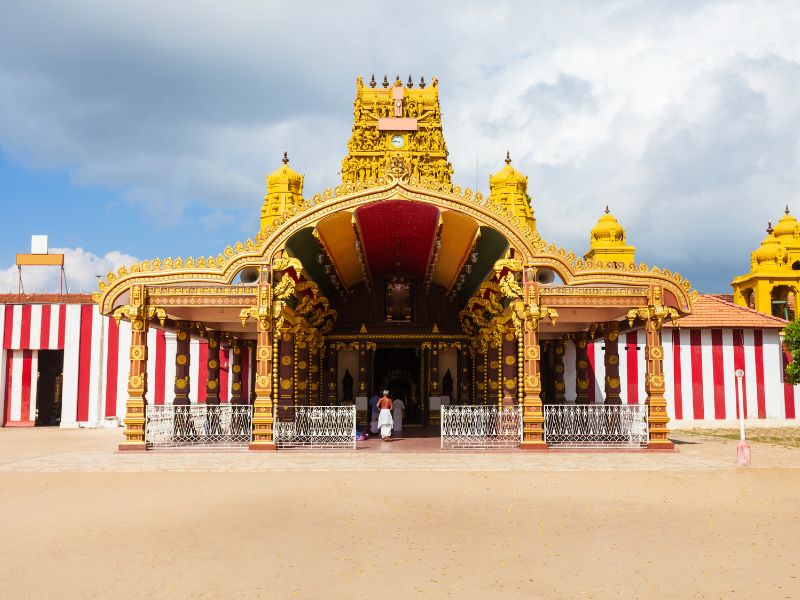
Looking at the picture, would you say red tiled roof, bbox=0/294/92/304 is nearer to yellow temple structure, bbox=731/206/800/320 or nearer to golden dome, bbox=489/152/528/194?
golden dome, bbox=489/152/528/194

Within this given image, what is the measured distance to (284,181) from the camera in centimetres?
3738

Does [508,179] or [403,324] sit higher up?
[508,179]

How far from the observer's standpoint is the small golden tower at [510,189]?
35375 millimetres

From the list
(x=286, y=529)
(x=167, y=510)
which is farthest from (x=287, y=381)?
(x=286, y=529)

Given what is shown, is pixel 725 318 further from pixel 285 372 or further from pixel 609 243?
pixel 285 372

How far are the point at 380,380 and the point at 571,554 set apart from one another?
23.5 metres

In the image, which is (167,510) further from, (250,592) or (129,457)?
(129,457)

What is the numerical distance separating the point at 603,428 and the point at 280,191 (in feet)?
76.3

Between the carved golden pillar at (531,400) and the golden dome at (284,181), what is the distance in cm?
2148

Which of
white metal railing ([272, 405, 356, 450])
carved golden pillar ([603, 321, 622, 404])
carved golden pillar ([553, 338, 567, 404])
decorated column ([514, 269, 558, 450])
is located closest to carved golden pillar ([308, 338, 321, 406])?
white metal railing ([272, 405, 356, 450])

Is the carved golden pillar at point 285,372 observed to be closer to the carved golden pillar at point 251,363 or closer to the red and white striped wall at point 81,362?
the carved golden pillar at point 251,363

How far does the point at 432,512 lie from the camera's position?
10453mm

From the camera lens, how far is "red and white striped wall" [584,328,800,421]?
31.9 meters

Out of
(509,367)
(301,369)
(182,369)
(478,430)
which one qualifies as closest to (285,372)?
(182,369)
